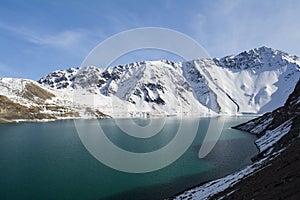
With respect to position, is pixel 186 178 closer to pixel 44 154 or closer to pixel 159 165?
pixel 159 165

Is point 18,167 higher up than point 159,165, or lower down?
higher up

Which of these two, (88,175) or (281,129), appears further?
(281,129)

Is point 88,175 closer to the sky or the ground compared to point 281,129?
A: closer to the sky

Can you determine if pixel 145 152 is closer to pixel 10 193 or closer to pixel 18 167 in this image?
pixel 18 167

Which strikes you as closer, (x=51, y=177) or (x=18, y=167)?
(x=51, y=177)

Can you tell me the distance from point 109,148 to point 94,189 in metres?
42.7

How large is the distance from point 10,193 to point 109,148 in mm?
46242

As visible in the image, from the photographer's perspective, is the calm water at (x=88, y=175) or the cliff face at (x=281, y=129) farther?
the cliff face at (x=281, y=129)

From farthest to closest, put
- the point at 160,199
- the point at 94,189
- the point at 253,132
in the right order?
the point at 253,132, the point at 94,189, the point at 160,199

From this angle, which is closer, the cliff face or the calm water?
the calm water

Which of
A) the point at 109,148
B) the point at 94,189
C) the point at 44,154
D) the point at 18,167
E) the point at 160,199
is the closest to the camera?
the point at 160,199

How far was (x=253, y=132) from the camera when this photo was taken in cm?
13350

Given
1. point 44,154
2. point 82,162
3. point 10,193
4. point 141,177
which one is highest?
point 44,154

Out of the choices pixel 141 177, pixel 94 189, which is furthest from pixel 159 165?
pixel 94 189
